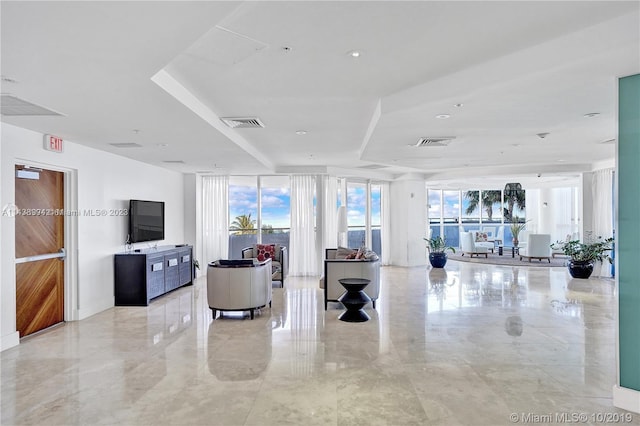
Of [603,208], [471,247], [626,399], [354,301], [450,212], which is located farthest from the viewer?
[450,212]

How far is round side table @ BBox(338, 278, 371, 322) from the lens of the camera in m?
5.83

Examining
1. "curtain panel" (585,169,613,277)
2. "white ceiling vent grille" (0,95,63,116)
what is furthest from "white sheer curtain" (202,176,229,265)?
"curtain panel" (585,169,613,277)

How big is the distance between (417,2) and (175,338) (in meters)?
4.45

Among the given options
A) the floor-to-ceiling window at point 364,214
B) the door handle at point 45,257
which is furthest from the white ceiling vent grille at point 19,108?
the floor-to-ceiling window at point 364,214

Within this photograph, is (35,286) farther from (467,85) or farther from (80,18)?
(467,85)

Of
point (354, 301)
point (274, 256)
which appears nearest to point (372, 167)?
point (274, 256)

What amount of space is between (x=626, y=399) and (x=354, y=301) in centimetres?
329

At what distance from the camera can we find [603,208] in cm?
964

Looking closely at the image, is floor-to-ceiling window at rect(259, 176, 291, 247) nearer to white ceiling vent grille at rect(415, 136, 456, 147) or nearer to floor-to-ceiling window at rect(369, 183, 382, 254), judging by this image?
floor-to-ceiling window at rect(369, 183, 382, 254)

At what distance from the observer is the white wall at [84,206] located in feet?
15.5

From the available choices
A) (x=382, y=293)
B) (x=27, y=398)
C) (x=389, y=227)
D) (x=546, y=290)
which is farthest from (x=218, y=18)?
(x=389, y=227)

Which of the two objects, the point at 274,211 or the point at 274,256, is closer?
the point at 274,256

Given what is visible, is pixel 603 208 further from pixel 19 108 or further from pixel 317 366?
pixel 19 108

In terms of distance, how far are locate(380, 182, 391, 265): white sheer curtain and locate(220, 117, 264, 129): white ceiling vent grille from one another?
7266 millimetres
